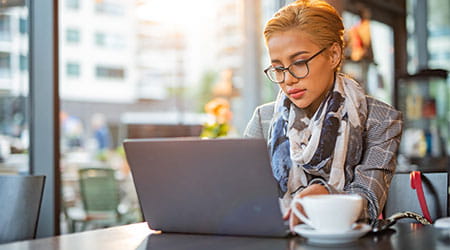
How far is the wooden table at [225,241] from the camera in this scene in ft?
3.52

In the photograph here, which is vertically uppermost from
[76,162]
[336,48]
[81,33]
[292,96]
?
[81,33]

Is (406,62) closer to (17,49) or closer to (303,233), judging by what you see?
(17,49)

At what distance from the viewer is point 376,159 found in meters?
1.46

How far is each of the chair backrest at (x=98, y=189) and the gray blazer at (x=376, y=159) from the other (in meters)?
3.68

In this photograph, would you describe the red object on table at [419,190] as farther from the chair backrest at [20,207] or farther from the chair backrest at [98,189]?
the chair backrest at [98,189]

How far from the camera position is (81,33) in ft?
21.9

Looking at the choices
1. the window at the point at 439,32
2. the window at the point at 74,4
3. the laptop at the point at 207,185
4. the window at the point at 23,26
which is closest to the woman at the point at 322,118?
the laptop at the point at 207,185

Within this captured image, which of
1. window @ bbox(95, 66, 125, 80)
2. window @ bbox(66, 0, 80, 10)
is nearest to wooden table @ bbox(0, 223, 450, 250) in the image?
window @ bbox(66, 0, 80, 10)

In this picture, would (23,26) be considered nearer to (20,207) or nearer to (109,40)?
(20,207)

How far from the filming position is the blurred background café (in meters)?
2.60

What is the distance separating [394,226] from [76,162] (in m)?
5.62

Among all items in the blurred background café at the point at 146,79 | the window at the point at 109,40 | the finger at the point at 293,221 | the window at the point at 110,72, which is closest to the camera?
the finger at the point at 293,221

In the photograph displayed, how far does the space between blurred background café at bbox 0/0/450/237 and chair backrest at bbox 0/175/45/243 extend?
37.3 inches

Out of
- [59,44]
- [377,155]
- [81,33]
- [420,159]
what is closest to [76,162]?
[81,33]
